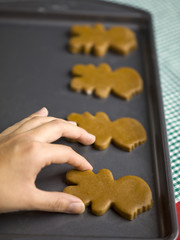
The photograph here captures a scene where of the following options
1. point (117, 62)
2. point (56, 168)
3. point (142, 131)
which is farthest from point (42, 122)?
point (117, 62)

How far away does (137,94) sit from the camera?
3.33 feet

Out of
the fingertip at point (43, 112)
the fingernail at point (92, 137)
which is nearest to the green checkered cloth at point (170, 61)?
the fingernail at point (92, 137)

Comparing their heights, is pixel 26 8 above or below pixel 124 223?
above

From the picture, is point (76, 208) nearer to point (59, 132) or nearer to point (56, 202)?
A: point (56, 202)

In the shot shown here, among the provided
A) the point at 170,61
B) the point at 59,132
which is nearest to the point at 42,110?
the point at 59,132

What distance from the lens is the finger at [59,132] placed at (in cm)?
72

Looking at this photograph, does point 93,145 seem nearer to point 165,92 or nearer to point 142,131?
point 142,131

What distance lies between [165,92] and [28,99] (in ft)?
A: 1.47

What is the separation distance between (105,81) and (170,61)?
1.04 ft

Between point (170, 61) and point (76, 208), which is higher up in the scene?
point (170, 61)

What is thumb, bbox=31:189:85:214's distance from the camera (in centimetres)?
66

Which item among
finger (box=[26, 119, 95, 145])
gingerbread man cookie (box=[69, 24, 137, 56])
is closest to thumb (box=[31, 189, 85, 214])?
finger (box=[26, 119, 95, 145])

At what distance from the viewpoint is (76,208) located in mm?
683

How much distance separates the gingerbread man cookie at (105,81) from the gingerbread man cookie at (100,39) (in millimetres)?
99
